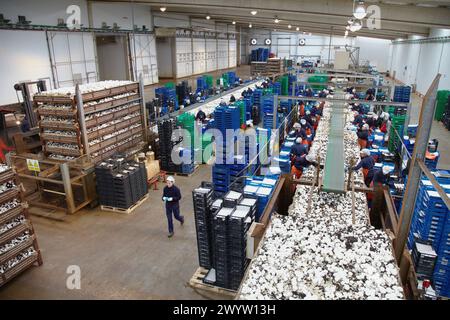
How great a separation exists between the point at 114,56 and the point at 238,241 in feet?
78.7

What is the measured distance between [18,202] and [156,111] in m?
9.08

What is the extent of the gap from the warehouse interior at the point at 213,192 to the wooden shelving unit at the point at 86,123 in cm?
4

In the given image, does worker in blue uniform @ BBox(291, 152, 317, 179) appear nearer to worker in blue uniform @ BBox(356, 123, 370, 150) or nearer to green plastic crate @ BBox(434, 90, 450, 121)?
worker in blue uniform @ BBox(356, 123, 370, 150)

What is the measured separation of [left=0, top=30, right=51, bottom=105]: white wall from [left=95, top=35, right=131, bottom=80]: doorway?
7.59 meters

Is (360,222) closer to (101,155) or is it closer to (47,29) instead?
(101,155)

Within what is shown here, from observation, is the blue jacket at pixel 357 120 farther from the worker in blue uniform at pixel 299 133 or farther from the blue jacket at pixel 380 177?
the blue jacket at pixel 380 177

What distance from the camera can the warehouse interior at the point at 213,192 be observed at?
13.4 feet

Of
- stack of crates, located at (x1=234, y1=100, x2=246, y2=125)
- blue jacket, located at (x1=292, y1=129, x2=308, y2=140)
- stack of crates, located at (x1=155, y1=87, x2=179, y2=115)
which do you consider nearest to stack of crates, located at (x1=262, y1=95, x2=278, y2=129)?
stack of crates, located at (x1=234, y1=100, x2=246, y2=125)

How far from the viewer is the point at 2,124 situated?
1417cm

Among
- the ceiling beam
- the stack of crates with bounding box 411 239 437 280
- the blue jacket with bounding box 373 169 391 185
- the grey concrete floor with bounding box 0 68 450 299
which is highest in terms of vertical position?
the ceiling beam

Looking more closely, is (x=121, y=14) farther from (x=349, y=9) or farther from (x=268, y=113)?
(x=349, y=9)

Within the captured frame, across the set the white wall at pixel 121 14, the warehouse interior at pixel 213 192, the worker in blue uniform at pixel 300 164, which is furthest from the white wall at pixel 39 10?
the worker in blue uniform at pixel 300 164

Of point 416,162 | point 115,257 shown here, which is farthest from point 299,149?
point 416,162

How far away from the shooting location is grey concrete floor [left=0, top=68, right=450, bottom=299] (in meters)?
5.93
